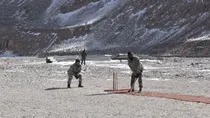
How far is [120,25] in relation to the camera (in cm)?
8806

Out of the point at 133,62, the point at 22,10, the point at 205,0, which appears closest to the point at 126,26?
the point at 205,0

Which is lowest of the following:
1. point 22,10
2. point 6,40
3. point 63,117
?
point 63,117

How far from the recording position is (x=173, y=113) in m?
12.2

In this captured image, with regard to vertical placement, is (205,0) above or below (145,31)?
above

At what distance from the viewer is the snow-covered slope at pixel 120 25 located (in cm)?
7475

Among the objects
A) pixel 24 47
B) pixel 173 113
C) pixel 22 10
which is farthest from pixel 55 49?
Result: pixel 173 113

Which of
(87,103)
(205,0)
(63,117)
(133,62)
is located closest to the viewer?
(63,117)

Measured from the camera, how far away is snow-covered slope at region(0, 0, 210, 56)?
245 feet

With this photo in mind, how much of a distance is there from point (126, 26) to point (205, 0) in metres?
14.4

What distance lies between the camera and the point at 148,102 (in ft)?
48.3

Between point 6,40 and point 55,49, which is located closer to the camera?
point 55,49

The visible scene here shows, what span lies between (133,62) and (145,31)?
216 feet

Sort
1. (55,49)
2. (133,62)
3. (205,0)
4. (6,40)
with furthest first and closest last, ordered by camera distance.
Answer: (6,40), (55,49), (205,0), (133,62)

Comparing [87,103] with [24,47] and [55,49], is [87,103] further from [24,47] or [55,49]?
[24,47]
